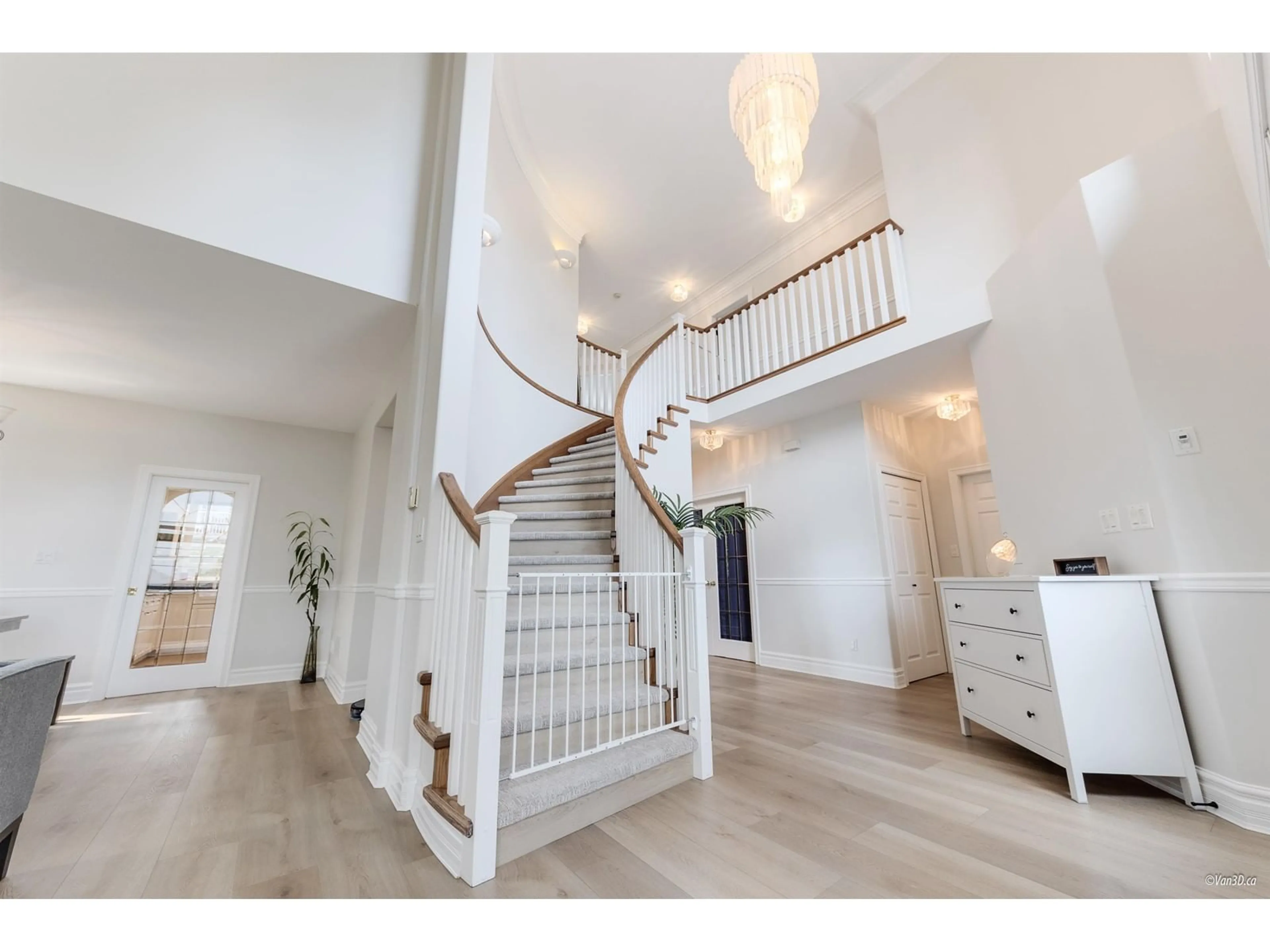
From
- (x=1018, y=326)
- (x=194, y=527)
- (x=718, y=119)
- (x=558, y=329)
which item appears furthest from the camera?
(x=558, y=329)

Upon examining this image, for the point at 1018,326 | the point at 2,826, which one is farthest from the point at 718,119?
the point at 2,826

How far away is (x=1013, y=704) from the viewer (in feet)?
7.44

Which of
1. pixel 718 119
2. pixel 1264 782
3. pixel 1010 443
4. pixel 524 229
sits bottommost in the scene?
pixel 1264 782

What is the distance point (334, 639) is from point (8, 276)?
319 cm

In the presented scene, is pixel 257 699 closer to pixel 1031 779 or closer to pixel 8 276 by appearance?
pixel 8 276

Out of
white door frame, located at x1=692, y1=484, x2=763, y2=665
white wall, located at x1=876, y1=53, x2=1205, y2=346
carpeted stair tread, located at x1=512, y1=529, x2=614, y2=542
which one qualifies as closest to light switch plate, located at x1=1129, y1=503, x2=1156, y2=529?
white wall, located at x1=876, y1=53, x2=1205, y2=346

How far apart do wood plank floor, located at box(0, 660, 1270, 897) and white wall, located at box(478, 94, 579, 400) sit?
11.7ft

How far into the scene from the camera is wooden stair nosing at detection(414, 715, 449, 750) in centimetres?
174

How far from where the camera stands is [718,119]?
4629 millimetres

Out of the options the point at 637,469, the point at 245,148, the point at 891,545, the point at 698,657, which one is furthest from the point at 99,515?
the point at 891,545

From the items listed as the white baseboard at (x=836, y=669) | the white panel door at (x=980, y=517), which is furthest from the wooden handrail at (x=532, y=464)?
the white panel door at (x=980, y=517)

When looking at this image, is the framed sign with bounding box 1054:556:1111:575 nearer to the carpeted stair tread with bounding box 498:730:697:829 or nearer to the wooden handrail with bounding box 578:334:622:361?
the carpeted stair tread with bounding box 498:730:697:829

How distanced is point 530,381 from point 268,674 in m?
3.66

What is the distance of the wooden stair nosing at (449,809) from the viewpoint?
148 centimetres
